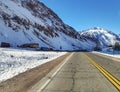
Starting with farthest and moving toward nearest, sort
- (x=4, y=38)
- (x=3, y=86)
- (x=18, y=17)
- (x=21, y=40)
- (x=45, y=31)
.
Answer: (x=45, y=31) → (x=18, y=17) → (x=21, y=40) → (x=4, y=38) → (x=3, y=86)

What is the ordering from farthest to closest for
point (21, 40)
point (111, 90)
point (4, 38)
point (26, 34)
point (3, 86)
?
point (26, 34) → point (21, 40) → point (4, 38) → point (3, 86) → point (111, 90)

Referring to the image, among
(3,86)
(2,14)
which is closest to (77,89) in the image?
(3,86)

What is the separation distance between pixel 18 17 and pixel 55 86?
434ft

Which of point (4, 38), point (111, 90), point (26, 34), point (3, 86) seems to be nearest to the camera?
point (111, 90)

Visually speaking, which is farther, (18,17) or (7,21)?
(18,17)

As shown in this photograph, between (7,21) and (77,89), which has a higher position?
(7,21)

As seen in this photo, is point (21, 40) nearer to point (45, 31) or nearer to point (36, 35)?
point (36, 35)

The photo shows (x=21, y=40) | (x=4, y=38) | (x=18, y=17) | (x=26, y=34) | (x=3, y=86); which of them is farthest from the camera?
(x=18, y=17)

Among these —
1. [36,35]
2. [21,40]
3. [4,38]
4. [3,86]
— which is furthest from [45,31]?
[3,86]

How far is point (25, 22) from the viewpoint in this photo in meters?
142

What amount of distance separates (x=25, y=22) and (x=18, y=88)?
134 meters

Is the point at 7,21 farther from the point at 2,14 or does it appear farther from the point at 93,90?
the point at 93,90

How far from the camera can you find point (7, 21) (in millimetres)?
120625

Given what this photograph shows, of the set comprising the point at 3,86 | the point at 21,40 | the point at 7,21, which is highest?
the point at 7,21
